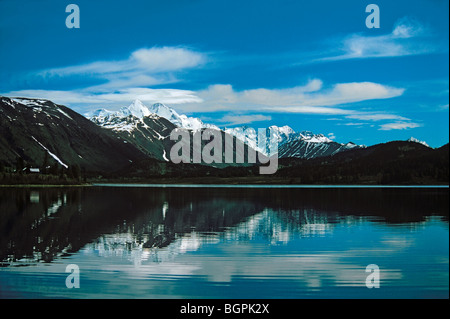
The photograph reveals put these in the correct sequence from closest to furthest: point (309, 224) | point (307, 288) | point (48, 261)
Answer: point (307, 288)
point (48, 261)
point (309, 224)

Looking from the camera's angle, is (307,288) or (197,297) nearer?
(197,297)

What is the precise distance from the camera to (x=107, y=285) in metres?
31.5

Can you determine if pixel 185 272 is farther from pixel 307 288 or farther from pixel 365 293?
pixel 365 293

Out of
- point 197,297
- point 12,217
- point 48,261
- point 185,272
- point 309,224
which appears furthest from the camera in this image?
point 12,217

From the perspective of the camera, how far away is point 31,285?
31.2 meters

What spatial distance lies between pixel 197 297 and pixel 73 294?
25.1 ft

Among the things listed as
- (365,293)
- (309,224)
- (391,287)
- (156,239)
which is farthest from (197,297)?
(309,224)

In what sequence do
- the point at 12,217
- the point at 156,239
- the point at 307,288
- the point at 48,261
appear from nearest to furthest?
1. the point at 307,288
2. the point at 48,261
3. the point at 156,239
4. the point at 12,217

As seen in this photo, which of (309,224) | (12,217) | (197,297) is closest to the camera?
(197,297)

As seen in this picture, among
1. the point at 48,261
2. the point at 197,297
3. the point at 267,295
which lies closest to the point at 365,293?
the point at 267,295

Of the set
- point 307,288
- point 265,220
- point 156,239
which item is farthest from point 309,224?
point 307,288

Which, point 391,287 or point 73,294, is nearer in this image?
point 73,294

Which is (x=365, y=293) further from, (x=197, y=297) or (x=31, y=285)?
(x=31, y=285)

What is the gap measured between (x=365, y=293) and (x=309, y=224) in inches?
1604
